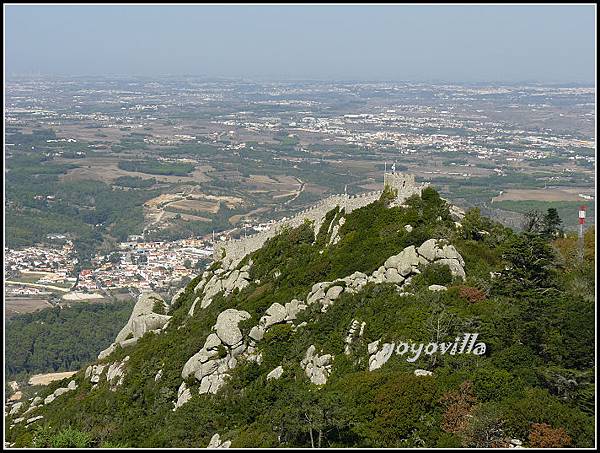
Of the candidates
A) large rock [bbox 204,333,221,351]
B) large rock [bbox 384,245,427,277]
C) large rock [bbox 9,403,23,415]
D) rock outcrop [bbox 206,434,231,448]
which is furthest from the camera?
large rock [bbox 9,403,23,415]

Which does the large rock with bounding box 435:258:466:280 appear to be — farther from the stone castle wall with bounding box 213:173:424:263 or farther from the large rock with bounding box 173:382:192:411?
the large rock with bounding box 173:382:192:411

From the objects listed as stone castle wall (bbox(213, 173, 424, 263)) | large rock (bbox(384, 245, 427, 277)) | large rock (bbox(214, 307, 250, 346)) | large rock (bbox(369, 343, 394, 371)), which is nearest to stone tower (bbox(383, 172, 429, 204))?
stone castle wall (bbox(213, 173, 424, 263))

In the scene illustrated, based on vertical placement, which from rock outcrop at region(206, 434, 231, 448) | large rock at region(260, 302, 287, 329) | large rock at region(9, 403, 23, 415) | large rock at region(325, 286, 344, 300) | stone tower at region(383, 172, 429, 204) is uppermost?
stone tower at region(383, 172, 429, 204)

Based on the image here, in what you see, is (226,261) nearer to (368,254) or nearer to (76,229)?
(368,254)

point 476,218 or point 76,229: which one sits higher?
point 476,218

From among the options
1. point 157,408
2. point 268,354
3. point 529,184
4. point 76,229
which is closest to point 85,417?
point 157,408
